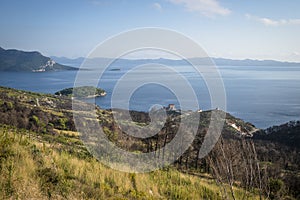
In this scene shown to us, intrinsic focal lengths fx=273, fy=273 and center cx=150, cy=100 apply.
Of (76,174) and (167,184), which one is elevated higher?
(76,174)

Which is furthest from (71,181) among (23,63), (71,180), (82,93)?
(23,63)

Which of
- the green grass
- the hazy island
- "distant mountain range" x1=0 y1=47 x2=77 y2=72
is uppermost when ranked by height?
"distant mountain range" x1=0 y1=47 x2=77 y2=72

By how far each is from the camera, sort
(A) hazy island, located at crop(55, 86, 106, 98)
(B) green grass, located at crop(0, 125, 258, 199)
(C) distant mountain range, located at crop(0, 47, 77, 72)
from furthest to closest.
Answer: (C) distant mountain range, located at crop(0, 47, 77, 72) < (A) hazy island, located at crop(55, 86, 106, 98) < (B) green grass, located at crop(0, 125, 258, 199)

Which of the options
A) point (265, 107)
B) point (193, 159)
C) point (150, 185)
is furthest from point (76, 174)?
point (265, 107)

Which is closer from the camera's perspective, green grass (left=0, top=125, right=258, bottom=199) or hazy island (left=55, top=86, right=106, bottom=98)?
green grass (left=0, top=125, right=258, bottom=199)

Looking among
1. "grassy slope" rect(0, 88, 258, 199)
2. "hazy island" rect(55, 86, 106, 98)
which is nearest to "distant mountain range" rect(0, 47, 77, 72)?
"hazy island" rect(55, 86, 106, 98)

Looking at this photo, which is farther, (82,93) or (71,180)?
(82,93)

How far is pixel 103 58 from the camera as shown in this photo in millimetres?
5422

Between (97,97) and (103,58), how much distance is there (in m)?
86.0

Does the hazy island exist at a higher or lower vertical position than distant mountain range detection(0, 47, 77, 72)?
lower

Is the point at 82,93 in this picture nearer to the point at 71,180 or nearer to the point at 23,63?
the point at 71,180

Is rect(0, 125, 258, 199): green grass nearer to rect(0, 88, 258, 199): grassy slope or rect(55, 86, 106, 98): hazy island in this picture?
rect(0, 88, 258, 199): grassy slope

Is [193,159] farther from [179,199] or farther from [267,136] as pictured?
[267,136]

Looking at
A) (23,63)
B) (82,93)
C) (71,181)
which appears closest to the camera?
(71,181)
